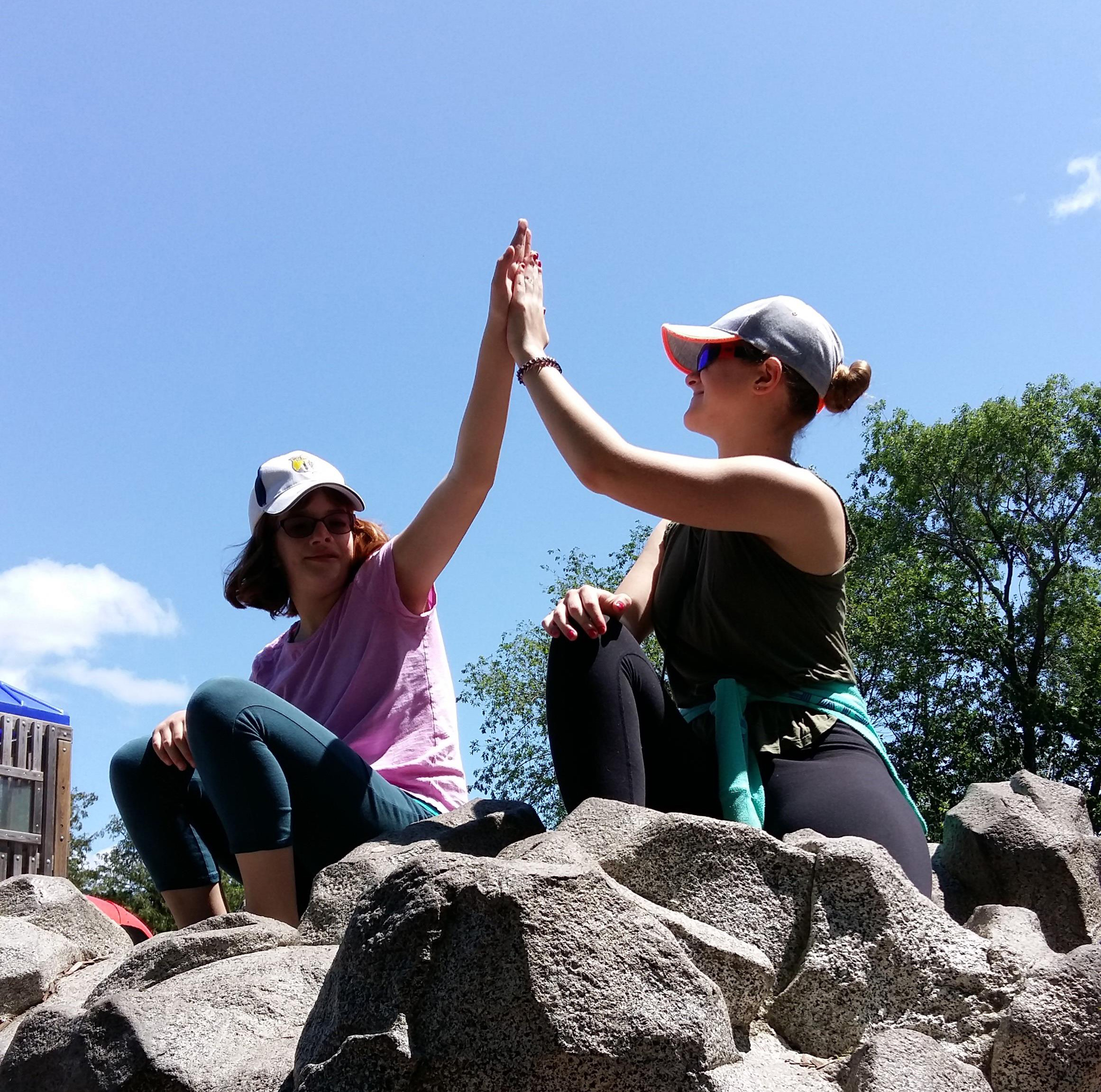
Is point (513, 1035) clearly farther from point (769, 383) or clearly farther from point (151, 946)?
point (769, 383)

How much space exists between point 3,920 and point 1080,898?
2.64 m

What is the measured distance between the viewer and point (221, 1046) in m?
2.07

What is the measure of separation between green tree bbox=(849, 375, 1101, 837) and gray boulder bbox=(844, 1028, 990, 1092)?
48.6 feet

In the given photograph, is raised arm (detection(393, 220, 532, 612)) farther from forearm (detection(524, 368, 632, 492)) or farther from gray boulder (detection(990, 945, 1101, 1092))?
gray boulder (detection(990, 945, 1101, 1092))

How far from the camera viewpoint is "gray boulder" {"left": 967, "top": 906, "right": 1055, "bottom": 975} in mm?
2135

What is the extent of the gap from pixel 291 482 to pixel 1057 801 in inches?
87.2

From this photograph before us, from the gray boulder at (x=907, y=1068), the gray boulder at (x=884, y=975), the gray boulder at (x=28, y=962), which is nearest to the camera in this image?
the gray boulder at (x=907, y=1068)

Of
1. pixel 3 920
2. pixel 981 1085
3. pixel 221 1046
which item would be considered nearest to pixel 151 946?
pixel 221 1046

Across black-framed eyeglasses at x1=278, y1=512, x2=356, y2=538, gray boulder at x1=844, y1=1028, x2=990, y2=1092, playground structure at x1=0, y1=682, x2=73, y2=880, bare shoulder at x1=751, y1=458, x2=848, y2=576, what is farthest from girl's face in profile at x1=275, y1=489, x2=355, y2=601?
playground structure at x1=0, y1=682, x2=73, y2=880

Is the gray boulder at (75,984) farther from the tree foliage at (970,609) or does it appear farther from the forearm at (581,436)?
the tree foliage at (970,609)

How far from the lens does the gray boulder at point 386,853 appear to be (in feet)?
8.45

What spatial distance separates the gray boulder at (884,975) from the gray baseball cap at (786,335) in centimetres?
132

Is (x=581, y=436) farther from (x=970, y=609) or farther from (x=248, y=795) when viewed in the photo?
(x=970, y=609)

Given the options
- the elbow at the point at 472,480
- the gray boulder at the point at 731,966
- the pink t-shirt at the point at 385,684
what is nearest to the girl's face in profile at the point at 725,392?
the elbow at the point at 472,480
